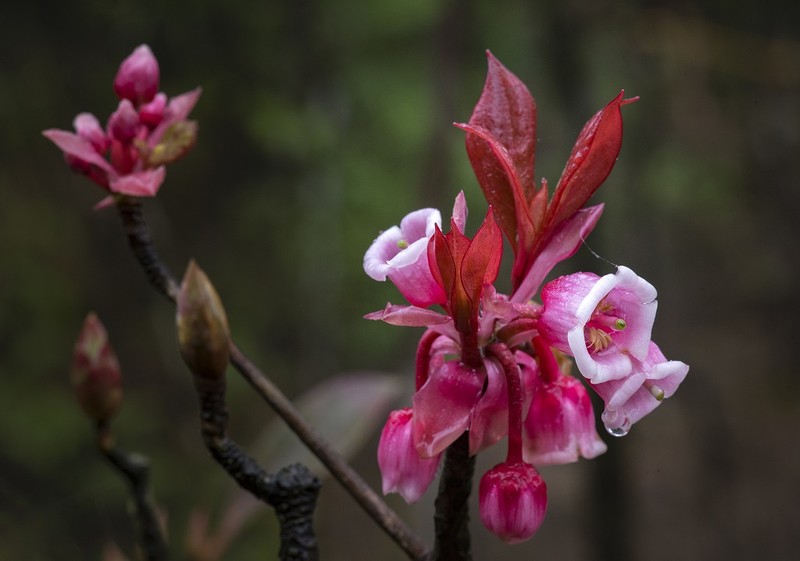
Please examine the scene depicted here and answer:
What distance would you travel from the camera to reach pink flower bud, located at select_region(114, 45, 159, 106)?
62 centimetres

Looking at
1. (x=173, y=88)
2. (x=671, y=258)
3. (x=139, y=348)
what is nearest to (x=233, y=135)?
(x=173, y=88)

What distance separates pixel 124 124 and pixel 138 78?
2.0 inches

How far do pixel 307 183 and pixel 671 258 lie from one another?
2139mm

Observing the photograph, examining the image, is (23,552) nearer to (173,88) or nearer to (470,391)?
(470,391)

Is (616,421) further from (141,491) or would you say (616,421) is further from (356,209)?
(356,209)

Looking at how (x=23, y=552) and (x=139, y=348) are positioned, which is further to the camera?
(x=139, y=348)

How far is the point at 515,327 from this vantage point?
1.52 ft

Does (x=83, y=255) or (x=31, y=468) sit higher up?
(x=83, y=255)

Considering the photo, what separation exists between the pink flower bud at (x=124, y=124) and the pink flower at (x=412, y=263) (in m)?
0.23

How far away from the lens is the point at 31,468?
2.30 metres

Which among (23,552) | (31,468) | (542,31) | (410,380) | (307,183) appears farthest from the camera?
(307,183)

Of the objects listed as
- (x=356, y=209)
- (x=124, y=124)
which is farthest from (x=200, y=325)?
(x=356, y=209)

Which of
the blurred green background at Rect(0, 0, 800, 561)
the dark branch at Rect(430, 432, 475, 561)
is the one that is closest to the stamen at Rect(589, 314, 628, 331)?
the dark branch at Rect(430, 432, 475, 561)

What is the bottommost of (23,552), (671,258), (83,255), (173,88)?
(671,258)
